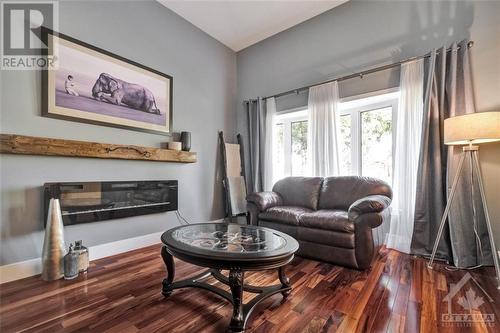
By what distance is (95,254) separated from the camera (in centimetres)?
238

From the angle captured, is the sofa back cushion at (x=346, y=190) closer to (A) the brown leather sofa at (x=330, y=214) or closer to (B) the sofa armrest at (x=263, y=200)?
(A) the brown leather sofa at (x=330, y=214)

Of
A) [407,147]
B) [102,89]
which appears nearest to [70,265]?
[102,89]

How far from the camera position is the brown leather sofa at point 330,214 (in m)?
2.05

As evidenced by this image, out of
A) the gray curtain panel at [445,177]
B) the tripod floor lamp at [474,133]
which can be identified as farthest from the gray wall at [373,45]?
the tripod floor lamp at [474,133]

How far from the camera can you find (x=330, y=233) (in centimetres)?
219

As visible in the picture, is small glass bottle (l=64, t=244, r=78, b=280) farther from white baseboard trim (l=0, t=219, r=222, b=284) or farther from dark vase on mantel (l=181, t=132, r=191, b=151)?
dark vase on mantel (l=181, t=132, r=191, b=151)

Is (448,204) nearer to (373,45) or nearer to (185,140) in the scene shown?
(373,45)

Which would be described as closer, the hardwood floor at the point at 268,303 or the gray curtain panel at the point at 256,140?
the hardwood floor at the point at 268,303

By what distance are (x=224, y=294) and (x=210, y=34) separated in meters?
3.77

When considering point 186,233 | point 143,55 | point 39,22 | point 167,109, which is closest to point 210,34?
point 143,55

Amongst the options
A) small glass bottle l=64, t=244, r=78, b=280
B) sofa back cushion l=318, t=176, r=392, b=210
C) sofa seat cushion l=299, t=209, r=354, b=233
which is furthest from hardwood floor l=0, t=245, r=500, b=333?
sofa back cushion l=318, t=176, r=392, b=210

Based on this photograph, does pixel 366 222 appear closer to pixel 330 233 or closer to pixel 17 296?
pixel 330 233

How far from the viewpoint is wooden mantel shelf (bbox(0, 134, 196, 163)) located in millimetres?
1884

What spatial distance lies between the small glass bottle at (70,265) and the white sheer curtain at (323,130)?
283 centimetres
